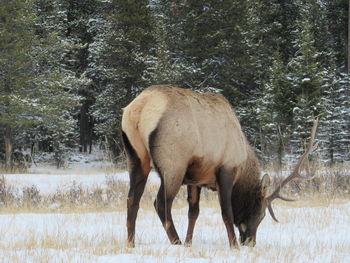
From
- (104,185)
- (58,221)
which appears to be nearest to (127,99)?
(104,185)

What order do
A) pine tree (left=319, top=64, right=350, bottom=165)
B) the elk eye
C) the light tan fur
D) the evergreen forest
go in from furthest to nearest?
pine tree (left=319, top=64, right=350, bottom=165) < the evergreen forest < the elk eye < the light tan fur

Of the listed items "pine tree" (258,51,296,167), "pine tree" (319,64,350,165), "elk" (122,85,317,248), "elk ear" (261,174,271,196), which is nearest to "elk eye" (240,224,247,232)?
"elk" (122,85,317,248)

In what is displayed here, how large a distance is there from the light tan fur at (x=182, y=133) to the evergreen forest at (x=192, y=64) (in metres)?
14.2

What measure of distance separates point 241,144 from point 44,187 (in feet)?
25.8

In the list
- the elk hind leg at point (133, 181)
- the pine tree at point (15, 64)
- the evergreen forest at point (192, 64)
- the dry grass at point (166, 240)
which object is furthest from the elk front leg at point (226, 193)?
the pine tree at point (15, 64)

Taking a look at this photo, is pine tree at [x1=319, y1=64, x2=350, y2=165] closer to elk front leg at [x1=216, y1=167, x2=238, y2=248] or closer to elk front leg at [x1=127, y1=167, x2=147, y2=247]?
elk front leg at [x1=216, y1=167, x2=238, y2=248]

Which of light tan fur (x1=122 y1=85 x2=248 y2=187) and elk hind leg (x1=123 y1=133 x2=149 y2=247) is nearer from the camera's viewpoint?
light tan fur (x1=122 y1=85 x2=248 y2=187)

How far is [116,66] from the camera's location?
1080 inches

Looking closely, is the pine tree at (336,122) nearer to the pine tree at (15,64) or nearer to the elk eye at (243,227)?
the pine tree at (15,64)

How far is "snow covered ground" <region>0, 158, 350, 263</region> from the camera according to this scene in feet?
14.2

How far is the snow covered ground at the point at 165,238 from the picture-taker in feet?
14.2

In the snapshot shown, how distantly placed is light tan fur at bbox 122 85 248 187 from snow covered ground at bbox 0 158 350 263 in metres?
0.76

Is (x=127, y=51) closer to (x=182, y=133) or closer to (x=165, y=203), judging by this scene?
(x=182, y=133)

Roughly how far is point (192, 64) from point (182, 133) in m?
20.6
